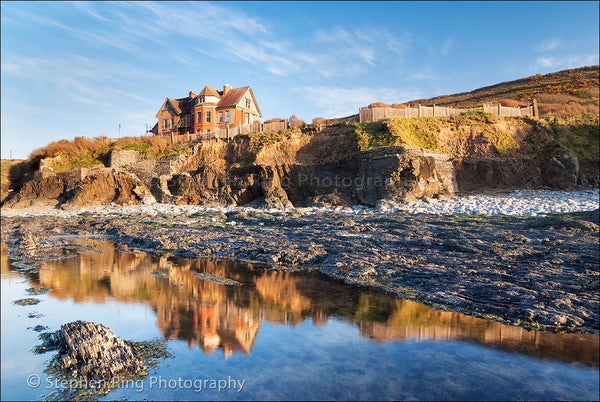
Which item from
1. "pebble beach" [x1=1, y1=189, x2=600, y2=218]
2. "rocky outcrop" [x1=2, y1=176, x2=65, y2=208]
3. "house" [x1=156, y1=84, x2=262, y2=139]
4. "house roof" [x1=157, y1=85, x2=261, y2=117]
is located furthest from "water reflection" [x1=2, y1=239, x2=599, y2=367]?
"house roof" [x1=157, y1=85, x2=261, y2=117]

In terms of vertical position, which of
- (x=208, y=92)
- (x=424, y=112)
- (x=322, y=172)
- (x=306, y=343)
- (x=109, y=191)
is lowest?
(x=306, y=343)

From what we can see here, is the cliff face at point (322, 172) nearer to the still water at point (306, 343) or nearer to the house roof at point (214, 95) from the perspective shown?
the house roof at point (214, 95)

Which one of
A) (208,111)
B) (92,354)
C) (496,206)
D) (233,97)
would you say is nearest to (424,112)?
(496,206)

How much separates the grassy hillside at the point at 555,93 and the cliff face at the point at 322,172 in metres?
8.62

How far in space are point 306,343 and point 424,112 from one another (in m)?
30.7

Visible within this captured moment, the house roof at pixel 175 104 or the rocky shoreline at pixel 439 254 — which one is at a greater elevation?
the house roof at pixel 175 104

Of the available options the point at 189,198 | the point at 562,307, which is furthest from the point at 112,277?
the point at 189,198

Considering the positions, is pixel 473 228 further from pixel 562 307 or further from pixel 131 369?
pixel 131 369

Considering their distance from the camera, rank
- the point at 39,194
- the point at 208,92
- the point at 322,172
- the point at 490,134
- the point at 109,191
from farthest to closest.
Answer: the point at 208,92 < the point at 39,194 < the point at 109,191 < the point at 322,172 < the point at 490,134

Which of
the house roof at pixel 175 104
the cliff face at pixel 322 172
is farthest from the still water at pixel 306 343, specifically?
the house roof at pixel 175 104

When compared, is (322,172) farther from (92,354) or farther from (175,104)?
(92,354)

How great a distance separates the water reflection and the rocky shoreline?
63 cm

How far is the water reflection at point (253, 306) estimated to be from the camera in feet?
18.3

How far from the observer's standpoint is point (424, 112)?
107 ft
